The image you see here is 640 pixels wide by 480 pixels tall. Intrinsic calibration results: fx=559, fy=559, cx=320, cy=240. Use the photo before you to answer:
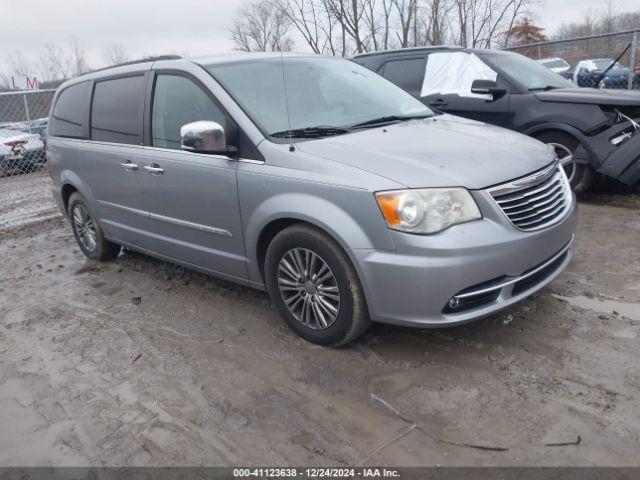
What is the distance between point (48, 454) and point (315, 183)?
6.46 ft

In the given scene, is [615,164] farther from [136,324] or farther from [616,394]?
[136,324]

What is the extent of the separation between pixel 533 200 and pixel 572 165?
3480 millimetres

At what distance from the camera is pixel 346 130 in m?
3.74

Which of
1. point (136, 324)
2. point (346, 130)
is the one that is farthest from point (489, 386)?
point (136, 324)

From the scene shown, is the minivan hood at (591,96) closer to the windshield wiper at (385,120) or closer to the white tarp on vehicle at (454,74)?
the white tarp on vehicle at (454,74)

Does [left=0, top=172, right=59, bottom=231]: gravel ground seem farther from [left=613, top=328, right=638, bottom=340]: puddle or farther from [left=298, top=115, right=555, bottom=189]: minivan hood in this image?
[left=613, top=328, right=638, bottom=340]: puddle

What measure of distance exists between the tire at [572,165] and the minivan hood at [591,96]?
386 millimetres

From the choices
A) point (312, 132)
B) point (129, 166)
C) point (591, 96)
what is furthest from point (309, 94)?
point (591, 96)

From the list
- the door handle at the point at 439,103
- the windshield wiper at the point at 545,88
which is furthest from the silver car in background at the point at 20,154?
the windshield wiper at the point at 545,88

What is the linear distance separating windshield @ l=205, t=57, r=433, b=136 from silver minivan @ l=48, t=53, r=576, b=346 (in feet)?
0.05

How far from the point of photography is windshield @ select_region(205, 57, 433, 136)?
375 cm

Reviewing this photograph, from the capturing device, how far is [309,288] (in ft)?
11.3

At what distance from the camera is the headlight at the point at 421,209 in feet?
9.69

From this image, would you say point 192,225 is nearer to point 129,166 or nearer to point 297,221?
point 129,166
